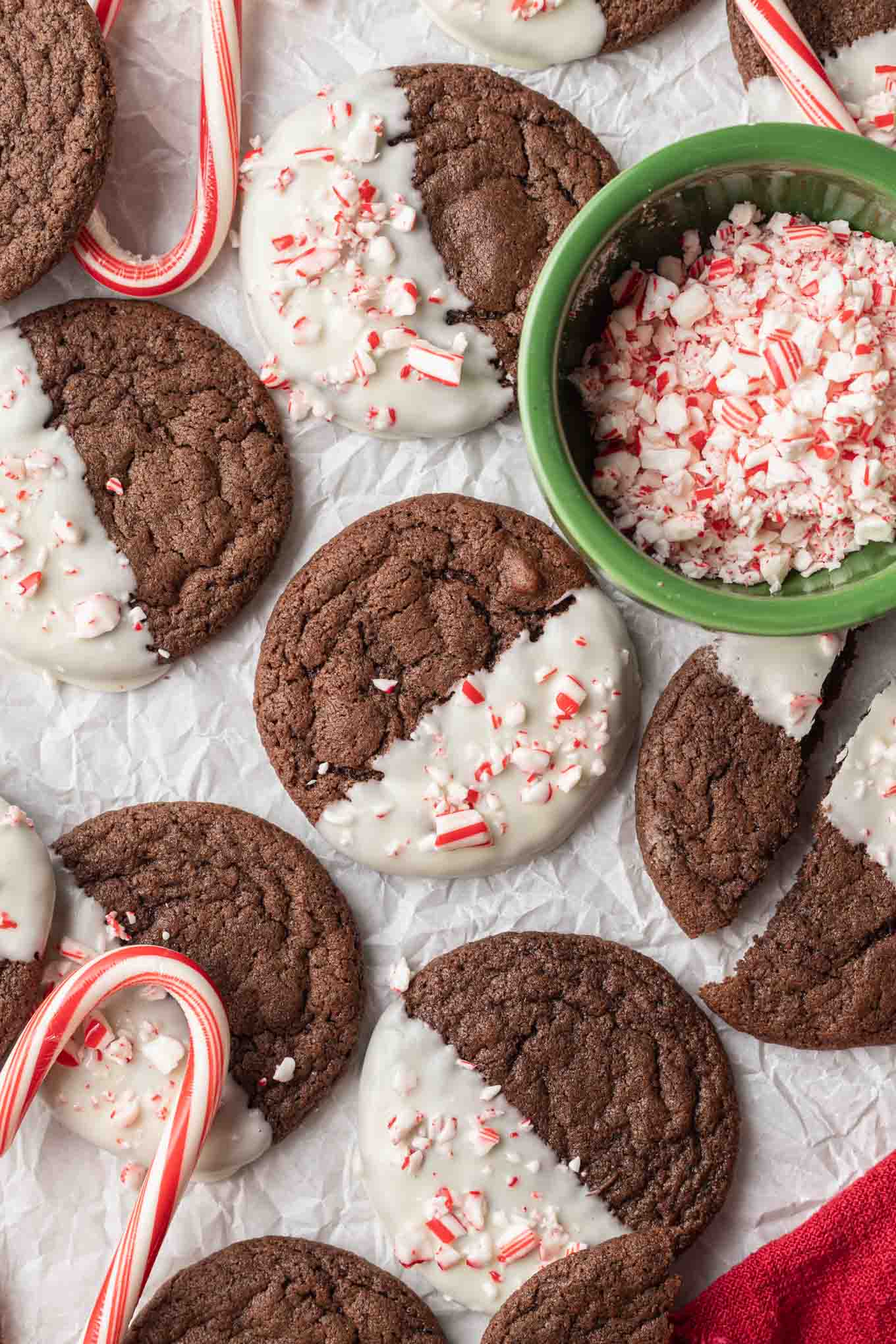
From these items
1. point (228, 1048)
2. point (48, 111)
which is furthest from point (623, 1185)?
point (48, 111)

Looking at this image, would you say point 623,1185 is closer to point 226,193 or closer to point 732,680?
point 732,680

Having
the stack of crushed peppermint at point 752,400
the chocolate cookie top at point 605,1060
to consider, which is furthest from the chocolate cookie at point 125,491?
the chocolate cookie top at point 605,1060

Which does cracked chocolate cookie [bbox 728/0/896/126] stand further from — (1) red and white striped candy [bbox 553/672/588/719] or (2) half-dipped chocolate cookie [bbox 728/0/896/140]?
(1) red and white striped candy [bbox 553/672/588/719]

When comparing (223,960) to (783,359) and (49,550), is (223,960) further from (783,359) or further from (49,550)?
(783,359)

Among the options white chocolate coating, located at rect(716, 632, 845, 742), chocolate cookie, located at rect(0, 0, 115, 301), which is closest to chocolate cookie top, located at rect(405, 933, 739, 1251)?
white chocolate coating, located at rect(716, 632, 845, 742)

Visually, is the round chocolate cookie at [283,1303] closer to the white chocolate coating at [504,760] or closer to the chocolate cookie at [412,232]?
the white chocolate coating at [504,760]

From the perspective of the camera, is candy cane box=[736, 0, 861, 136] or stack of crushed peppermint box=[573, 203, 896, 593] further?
candy cane box=[736, 0, 861, 136]

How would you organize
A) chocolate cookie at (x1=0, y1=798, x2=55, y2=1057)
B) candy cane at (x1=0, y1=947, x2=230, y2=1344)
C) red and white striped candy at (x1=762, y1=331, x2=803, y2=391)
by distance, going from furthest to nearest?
→ chocolate cookie at (x1=0, y1=798, x2=55, y2=1057) < candy cane at (x1=0, y1=947, x2=230, y2=1344) < red and white striped candy at (x1=762, y1=331, x2=803, y2=391)
